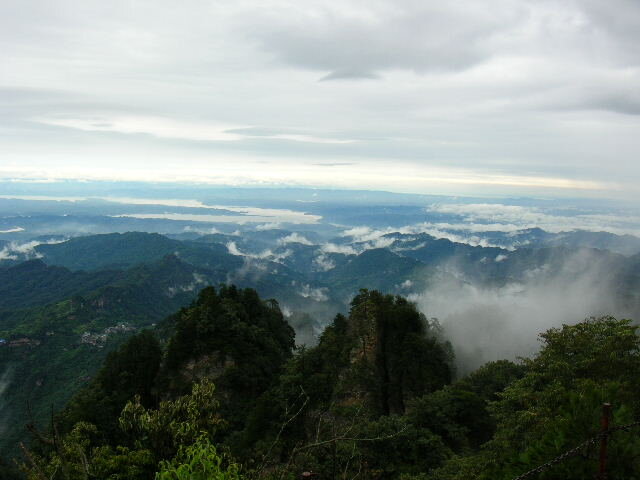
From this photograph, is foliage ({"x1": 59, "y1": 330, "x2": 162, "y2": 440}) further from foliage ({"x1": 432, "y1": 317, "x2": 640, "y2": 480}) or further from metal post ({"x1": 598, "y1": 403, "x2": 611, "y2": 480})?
metal post ({"x1": 598, "y1": 403, "x2": 611, "y2": 480})

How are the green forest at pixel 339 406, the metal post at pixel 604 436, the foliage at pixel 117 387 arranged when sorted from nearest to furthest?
1. the metal post at pixel 604 436
2. the green forest at pixel 339 406
3. the foliage at pixel 117 387

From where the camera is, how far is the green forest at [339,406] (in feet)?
35.2

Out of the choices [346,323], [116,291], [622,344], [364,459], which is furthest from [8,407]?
[622,344]

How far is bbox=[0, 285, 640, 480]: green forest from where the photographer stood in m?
10.7

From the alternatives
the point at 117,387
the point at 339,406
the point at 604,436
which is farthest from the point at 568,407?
the point at 117,387

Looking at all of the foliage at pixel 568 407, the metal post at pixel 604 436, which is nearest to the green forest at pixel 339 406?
the foliage at pixel 568 407

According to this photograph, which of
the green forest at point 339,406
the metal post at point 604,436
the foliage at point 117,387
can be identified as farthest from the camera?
the foliage at point 117,387

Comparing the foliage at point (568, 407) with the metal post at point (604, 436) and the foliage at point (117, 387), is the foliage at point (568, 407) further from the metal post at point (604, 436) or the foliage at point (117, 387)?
the foliage at point (117, 387)

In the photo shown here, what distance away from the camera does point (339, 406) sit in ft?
106

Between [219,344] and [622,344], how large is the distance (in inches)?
1328

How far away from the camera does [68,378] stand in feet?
362

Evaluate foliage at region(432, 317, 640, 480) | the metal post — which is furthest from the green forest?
the metal post

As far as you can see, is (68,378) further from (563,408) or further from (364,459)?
(563,408)

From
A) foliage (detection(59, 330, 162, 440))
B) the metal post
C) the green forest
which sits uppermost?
the metal post
